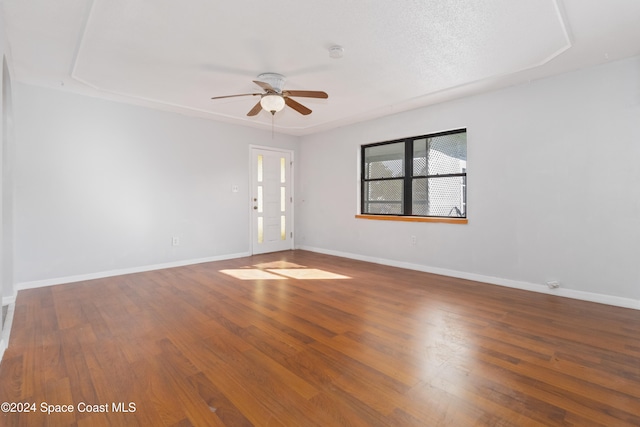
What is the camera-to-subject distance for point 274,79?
11.1ft

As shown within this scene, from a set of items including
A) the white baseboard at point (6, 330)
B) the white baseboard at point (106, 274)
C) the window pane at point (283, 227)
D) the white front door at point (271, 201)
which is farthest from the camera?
the window pane at point (283, 227)

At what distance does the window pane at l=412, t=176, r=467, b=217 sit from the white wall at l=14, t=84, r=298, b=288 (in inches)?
122

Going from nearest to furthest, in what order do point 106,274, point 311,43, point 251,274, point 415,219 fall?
point 311,43, point 106,274, point 251,274, point 415,219

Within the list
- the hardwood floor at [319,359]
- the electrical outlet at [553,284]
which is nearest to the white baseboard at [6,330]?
the hardwood floor at [319,359]

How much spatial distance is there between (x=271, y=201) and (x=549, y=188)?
452cm

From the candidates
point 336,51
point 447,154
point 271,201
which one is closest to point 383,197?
point 447,154

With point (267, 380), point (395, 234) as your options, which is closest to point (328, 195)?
point (395, 234)

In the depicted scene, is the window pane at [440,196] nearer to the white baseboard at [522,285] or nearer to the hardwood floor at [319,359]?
the white baseboard at [522,285]

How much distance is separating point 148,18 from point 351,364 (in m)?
2.95

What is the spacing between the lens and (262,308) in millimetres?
3016

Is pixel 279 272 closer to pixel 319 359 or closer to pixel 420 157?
pixel 319 359

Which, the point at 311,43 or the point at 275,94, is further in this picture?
the point at 275,94

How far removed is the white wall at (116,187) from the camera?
373cm

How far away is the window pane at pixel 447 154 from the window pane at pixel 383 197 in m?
0.60
